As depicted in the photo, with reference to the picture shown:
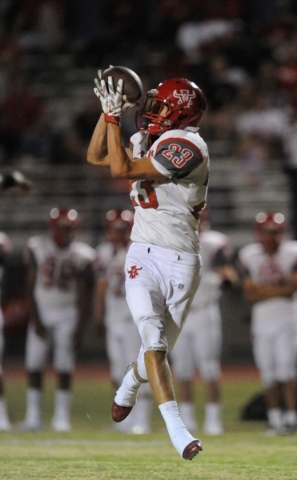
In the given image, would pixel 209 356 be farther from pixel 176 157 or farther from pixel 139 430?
pixel 176 157

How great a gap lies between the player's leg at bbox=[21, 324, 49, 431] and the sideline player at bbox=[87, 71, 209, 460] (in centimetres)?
312

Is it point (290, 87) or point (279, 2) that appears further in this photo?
point (279, 2)

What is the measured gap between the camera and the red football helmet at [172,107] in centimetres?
502

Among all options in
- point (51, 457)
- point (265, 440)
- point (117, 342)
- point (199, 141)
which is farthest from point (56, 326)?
A: point (199, 141)

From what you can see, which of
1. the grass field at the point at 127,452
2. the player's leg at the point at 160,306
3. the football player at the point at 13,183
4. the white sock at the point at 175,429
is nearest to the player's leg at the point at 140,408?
the grass field at the point at 127,452

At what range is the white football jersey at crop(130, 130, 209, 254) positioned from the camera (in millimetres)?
4844

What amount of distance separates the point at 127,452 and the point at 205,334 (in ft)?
6.78

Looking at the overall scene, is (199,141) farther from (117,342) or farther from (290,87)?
(290,87)

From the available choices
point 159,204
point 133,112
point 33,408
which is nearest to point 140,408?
point 33,408

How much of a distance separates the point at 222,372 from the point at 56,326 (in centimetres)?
338

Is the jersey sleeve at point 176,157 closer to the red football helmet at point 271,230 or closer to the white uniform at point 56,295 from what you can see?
the red football helmet at point 271,230

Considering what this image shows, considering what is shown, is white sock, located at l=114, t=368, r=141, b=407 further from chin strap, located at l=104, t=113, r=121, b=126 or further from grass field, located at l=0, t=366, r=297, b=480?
chin strap, located at l=104, t=113, r=121, b=126

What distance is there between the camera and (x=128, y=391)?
507 centimetres

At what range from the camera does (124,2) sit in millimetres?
14359
